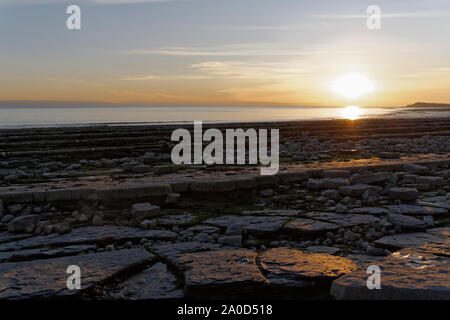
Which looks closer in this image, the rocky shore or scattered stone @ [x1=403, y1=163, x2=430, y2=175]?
the rocky shore

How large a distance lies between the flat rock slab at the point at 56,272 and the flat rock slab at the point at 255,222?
4.27ft

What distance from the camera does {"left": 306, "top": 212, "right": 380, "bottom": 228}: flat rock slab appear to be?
4.84 metres

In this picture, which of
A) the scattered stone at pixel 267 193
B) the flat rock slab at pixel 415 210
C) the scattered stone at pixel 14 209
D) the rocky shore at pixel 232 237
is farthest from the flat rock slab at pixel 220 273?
the scattered stone at pixel 14 209

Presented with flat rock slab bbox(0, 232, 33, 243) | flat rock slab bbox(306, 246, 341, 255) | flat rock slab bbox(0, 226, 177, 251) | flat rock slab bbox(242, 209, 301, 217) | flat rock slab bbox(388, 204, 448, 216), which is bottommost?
flat rock slab bbox(306, 246, 341, 255)

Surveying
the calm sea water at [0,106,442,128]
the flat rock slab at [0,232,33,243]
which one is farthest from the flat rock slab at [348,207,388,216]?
the calm sea water at [0,106,442,128]

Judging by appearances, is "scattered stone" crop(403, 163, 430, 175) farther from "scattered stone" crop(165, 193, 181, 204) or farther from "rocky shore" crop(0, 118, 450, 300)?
"scattered stone" crop(165, 193, 181, 204)

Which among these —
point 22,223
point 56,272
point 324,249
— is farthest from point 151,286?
point 22,223

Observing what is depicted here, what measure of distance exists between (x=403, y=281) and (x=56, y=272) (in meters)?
2.76

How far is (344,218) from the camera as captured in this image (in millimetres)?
5078

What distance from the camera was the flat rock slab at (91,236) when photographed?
14.0 ft

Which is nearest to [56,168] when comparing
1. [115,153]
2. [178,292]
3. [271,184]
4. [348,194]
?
[115,153]

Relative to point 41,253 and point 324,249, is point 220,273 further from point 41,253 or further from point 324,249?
point 41,253

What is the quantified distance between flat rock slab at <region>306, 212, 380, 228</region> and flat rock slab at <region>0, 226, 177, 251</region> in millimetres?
1917
